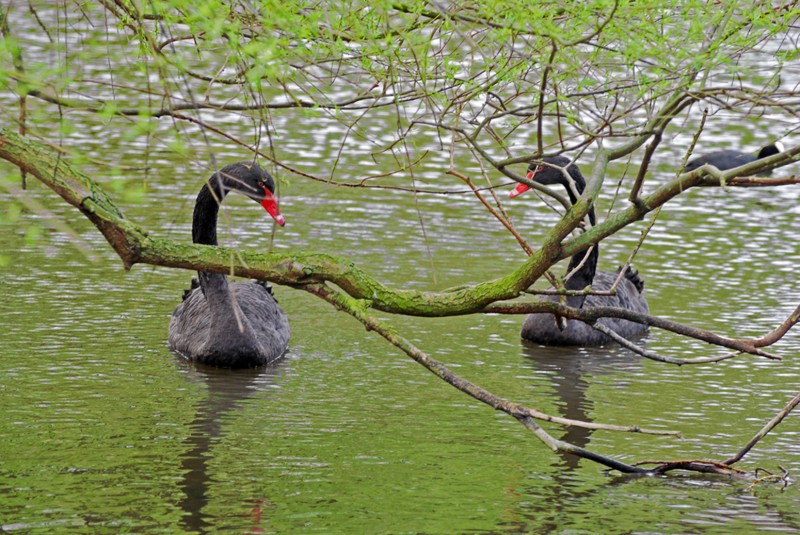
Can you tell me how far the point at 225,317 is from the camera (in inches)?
343

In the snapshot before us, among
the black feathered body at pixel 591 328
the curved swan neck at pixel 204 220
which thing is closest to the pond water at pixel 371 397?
the black feathered body at pixel 591 328

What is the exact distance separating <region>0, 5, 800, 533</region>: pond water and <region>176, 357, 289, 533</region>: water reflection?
0.02 metres

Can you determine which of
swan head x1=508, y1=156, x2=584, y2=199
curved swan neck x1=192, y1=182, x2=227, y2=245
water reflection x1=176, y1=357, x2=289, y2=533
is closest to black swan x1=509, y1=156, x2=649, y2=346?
swan head x1=508, y1=156, x2=584, y2=199

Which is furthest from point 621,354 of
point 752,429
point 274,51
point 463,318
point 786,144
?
point 786,144

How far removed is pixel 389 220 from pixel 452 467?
6.12 m

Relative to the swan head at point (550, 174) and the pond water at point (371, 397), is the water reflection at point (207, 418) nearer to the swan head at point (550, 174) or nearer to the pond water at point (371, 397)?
the pond water at point (371, 397)

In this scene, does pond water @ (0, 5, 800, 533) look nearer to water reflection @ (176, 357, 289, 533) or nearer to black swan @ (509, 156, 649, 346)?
water reflection @ (176, 357, 289, 533)

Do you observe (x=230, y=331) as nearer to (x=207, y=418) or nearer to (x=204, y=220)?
(x=204, y=220)

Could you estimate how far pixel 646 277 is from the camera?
11.3m

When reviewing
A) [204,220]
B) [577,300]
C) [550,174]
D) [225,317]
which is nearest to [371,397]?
[225,317]

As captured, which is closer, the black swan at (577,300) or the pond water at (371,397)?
the pond water at (371,397)

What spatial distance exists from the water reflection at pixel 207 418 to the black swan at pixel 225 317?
106mm

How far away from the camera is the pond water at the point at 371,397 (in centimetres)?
579

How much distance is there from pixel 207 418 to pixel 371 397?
1051mm
